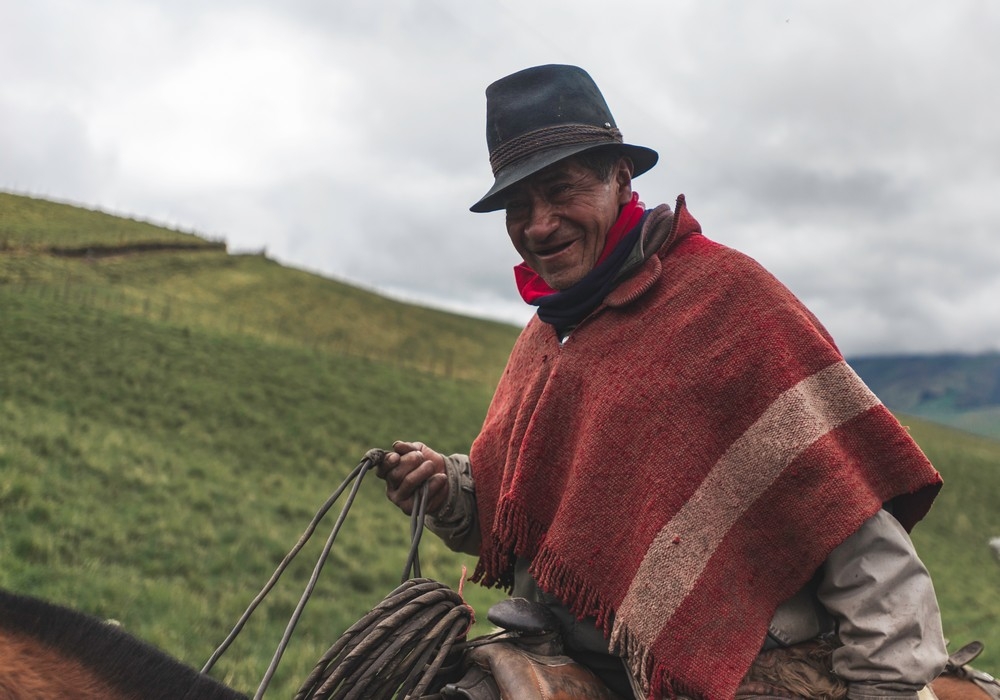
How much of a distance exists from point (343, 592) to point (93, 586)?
3.46 metres

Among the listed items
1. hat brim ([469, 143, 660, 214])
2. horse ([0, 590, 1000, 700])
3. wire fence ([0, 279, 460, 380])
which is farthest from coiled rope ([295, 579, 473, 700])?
wire fence ([0, 279, 460, 380])

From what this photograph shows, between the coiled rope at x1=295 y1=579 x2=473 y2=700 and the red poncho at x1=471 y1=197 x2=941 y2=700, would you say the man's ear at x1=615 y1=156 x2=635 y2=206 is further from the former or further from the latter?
the coiled rope at x1=295 y1=579 x2=473 y2=700

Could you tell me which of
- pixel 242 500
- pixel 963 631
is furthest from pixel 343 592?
pixel 963 631

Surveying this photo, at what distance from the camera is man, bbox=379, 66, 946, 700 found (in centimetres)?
182

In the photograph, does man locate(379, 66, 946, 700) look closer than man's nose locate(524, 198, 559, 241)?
Yes

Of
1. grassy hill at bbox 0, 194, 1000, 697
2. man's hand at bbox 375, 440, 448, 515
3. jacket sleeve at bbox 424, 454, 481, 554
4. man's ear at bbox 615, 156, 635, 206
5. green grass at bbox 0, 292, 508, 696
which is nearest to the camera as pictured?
man's ear at bbox 615, 156, 635, 206

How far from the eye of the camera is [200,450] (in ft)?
47.7

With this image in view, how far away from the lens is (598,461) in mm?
2012

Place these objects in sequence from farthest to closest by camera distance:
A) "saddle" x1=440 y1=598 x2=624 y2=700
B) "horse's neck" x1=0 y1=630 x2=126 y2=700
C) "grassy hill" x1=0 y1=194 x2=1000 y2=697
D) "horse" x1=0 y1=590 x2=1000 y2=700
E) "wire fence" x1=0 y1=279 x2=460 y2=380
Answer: "wire fence" x1=0 y1=279 x2=460 y2=380 < "grassy hill" x1=0 y1=194 x2=1000 y2=697 < "saddle" x1=440 y1=598 x2=624 y2=700 < "horse" x1=0 y1=590 x2=1000 y2=700 < "horse's neck" x1=0 y1=630 x2=126 y2=700

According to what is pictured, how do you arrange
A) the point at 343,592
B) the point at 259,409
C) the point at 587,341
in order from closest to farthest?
the point at 587,341 → the point at 343,592 → the point at 259,409

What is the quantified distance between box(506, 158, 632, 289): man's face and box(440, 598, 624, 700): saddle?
94 cm

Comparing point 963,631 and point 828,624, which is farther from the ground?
point 828,624

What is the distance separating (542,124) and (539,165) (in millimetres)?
165

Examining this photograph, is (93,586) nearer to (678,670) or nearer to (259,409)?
(678,670)
